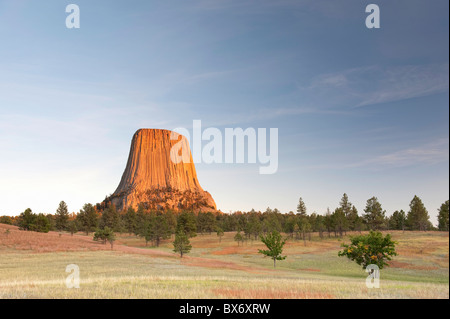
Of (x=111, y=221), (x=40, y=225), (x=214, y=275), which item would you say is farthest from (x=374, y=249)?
(x=111, y=221)

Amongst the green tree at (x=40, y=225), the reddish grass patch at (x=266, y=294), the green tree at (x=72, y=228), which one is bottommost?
the green tree at (x=72, y=228)

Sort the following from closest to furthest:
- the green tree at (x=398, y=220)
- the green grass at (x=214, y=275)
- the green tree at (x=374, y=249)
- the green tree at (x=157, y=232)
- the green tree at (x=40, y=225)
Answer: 1. the green grass at (x=214, y=275)
2. the green tree at (x=374, y=249)
3. the green tree at (x=40, y=225)
4. the green tree at (x=157, y=232)
5. the green tree at (x=398, y=220)

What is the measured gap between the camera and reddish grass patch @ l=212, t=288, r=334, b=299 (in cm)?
1650

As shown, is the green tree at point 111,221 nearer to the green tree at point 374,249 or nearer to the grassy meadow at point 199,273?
the grassy meadow at point 199,273

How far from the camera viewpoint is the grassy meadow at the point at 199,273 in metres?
18.0

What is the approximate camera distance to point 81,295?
53.3 ft

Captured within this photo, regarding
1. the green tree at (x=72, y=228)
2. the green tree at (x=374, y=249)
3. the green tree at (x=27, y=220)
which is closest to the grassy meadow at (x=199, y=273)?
the green tree at (x=374, y=249)

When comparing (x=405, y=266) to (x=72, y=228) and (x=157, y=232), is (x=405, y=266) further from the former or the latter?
(x=72, y=228)

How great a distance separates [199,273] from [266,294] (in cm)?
1636

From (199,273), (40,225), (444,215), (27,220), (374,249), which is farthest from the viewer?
(444,215)

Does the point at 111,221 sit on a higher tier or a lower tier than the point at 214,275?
lower

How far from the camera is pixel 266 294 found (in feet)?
57.0

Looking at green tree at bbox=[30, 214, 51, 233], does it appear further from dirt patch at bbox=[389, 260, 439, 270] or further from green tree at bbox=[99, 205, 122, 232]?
dirt patch at bbox=[389, 260, 439, 270]
